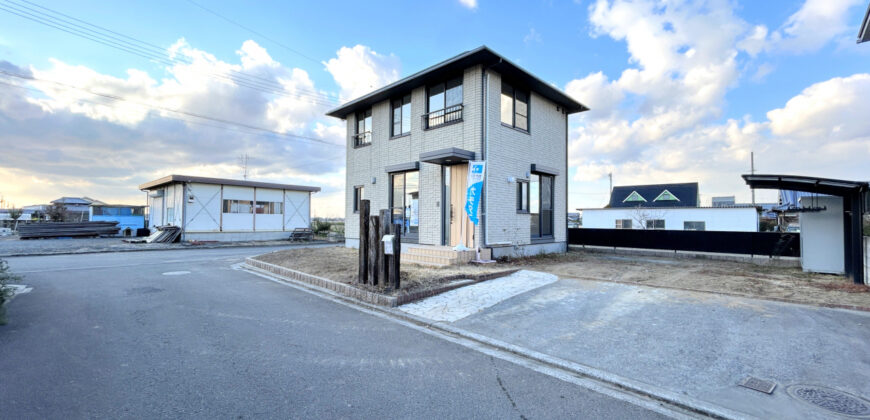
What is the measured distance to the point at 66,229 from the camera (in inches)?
936

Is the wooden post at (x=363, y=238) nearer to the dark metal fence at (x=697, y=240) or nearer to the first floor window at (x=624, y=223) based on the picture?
the dark metal fence at (x=697, y=240)

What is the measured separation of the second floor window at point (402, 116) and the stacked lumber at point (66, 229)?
24705 mm

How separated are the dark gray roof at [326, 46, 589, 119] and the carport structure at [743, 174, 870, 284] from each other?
624cm

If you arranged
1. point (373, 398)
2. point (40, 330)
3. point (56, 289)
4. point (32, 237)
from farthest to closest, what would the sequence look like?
point (32, 237) < point (56, 289) < point (40, 330) < point (373, 398)

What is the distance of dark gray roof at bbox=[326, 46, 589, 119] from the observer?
33.6 ft

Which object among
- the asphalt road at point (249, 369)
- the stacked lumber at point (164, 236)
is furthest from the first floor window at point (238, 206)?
the asphalt road at point (249, 369)

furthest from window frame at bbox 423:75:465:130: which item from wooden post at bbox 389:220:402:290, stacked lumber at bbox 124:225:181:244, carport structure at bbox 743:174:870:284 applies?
stacked lumber at bbox 124:225:181:244

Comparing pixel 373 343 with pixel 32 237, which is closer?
pixel 373 343

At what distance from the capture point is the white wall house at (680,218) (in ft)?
71.9

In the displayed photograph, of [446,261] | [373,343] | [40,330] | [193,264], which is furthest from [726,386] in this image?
[193,264]

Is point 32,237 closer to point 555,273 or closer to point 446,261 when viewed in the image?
point 446,261

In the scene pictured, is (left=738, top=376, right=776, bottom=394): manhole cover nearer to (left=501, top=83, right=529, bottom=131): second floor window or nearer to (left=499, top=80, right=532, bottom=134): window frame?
(left=499, top=80, right=532, bottom=134): window frame

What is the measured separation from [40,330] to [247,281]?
161 inches

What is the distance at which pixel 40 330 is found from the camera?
4.82 m
